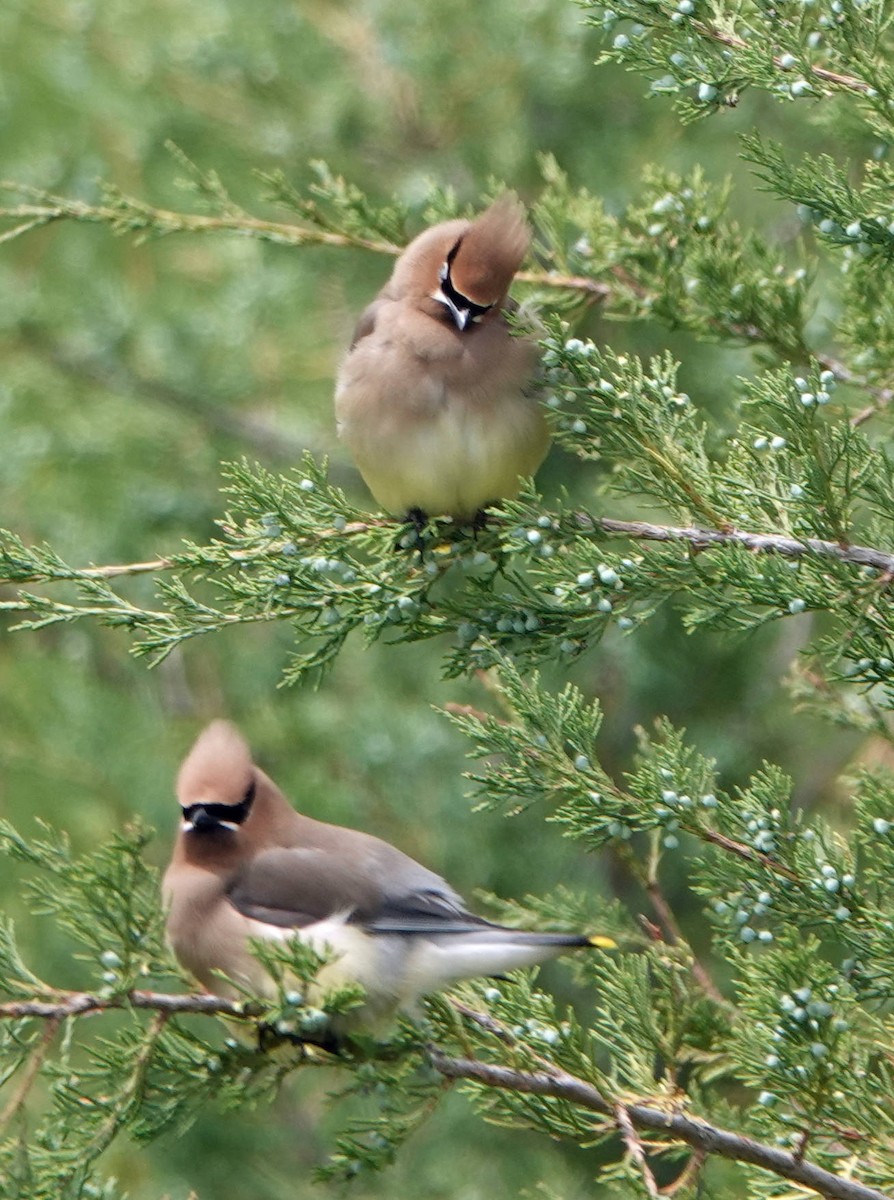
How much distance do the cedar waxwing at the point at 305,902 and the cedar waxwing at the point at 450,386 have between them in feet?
2.33

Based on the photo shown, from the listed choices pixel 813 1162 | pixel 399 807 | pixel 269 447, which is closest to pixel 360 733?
pixel 399 807

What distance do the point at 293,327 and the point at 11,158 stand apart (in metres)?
1.42

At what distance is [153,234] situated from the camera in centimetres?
404

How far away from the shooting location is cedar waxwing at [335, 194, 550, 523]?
3645mm

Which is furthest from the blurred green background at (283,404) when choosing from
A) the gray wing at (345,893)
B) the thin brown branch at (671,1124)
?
the thin brown branch at (671,1124)

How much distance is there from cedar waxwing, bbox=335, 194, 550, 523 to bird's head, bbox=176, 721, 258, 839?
63 cm

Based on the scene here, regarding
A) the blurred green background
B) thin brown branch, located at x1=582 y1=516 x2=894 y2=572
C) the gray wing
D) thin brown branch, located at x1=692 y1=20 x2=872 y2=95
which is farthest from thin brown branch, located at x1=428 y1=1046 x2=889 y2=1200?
the blurred green background

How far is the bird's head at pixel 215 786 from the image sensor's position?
385cm

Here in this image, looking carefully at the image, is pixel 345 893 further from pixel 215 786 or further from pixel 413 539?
pixel 413 539

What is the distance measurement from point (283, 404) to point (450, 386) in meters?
3.76

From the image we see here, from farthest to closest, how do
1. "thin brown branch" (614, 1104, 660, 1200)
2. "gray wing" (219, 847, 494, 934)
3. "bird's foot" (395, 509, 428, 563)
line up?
1. "gray wing" (219, 847, 494, 934)
2. "bird's foot" (395, 509, 428, 563)
3. "thin brown branch" (614, 1104, 660, 1200)

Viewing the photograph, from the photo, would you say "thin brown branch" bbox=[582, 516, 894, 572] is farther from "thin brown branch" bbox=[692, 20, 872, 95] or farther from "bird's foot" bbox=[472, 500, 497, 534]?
"thin brown branch" bbox=[692, 20, 872, 95]

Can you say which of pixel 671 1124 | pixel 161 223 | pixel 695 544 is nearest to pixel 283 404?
pixel 161 223

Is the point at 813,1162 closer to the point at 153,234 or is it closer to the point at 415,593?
the point at 415,593
